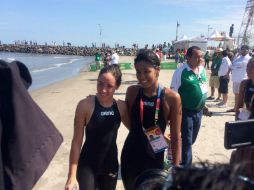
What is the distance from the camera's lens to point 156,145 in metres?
3.21

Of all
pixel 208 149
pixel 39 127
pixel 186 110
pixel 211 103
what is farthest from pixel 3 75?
pixel 211 103

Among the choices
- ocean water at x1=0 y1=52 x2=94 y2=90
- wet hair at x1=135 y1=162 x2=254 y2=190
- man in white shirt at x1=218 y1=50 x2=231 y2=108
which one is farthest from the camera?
Result: ocean water at x1=0 y1=52 x2=94 y2=90

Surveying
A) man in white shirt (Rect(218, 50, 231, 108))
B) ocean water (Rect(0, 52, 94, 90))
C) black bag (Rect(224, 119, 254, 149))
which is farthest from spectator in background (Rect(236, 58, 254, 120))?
man in white shirt (Rect(218, 50, 231, 108))

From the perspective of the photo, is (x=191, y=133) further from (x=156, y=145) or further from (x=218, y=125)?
(x=218, y=125)

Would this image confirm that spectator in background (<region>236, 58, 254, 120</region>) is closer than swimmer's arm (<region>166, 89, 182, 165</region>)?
No

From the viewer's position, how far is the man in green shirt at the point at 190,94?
4.53 m

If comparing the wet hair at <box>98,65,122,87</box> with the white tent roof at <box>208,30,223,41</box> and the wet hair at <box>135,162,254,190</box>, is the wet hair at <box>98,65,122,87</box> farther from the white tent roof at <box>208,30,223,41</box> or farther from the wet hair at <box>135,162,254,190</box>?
the white tent roof at <box>208,30,223,41</box>

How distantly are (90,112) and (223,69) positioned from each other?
27.2 feet

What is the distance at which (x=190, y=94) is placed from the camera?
4605 millimetres

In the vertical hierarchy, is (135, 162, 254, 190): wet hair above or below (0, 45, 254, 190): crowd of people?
above

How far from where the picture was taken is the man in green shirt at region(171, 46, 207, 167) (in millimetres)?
4533

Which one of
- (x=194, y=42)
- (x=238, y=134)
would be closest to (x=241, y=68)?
(x=238, y=134)

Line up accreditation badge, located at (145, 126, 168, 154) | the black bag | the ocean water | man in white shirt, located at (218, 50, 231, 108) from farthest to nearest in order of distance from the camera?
1. the ocean water
2. man in white shirt, located at (218, 50, 231, 108)
3. accreditation badge, located at (145, 126, 168, 154)
4. the black bag

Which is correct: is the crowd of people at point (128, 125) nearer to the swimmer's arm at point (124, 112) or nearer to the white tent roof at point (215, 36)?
the swimmer's arm at point (124, 112)
